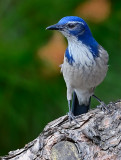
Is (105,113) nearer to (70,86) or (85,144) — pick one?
(85,144)

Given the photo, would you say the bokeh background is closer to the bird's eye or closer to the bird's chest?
the bird's chest

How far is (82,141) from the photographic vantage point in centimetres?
380

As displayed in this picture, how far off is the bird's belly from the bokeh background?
381 millimetres

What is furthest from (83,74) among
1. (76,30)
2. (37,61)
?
(37,61)

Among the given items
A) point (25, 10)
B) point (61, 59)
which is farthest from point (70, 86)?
point (25, 10)

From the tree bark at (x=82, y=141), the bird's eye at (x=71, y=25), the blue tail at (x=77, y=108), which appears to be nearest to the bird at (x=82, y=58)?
the bird's eye at (x=71, y=25)

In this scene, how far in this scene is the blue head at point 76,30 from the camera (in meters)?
4.50

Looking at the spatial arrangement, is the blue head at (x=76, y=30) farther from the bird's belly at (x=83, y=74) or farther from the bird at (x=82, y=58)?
the bird's belly at (x=83, y=74)

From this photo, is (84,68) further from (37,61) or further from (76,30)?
(37,61)

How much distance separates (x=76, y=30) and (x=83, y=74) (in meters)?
0.38

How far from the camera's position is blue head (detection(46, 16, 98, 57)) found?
14.8ft

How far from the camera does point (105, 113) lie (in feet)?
13.3

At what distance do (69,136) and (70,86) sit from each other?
1.05 meters

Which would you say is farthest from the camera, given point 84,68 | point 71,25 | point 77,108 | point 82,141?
point 77,108
